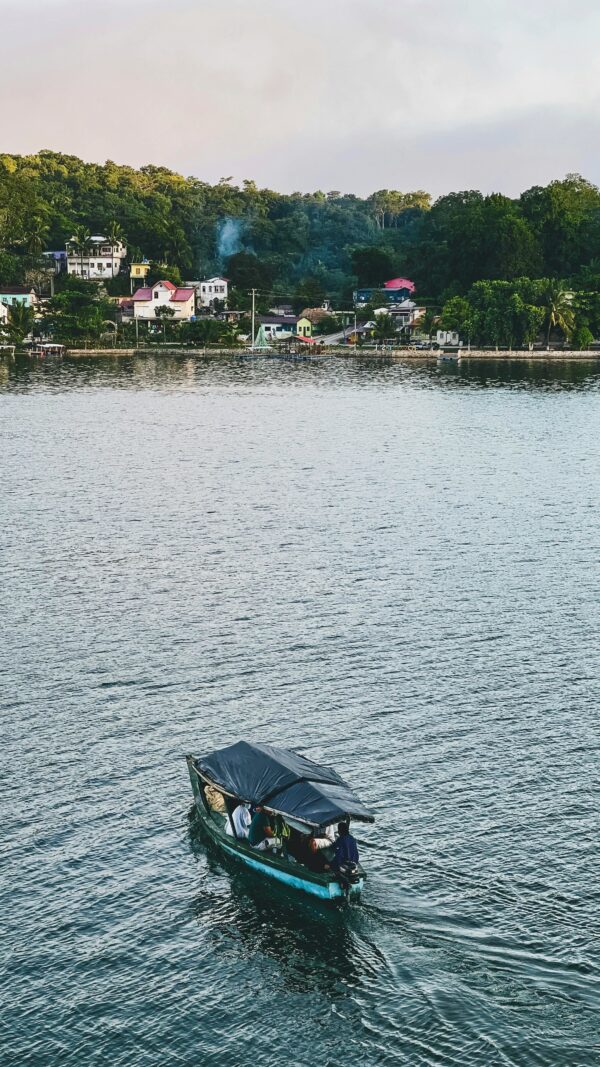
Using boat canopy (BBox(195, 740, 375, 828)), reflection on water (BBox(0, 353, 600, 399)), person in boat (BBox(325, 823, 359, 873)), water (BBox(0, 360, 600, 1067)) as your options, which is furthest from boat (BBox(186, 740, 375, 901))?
reflection on water (BBox(0, 353, 600, 399))

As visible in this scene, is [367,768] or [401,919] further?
[367,768]

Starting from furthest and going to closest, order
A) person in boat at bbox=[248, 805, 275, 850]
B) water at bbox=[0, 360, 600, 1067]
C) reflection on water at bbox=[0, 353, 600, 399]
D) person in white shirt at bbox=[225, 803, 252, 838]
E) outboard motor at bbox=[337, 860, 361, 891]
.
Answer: reflection on water at bbox=[0, 353, 600, 399] → person in white shirt at bbox=[225, 803, 252, 838] → person in boat at bbox=[248, 805, 275, 850] → outboard motor at bbox=[337, 860, 361, 891] → water at bbox=[0, 360, 600, 1067]

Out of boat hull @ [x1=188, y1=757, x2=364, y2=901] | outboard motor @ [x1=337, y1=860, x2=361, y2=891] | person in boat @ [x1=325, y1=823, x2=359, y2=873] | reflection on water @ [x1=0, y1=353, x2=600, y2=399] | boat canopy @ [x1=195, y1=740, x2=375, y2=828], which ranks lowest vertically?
boat hull @ [x1=188, y1=757, x2=364, y2=901]

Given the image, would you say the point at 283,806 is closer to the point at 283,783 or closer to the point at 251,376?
the point at 283,783

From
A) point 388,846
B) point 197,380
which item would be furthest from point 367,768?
point 197,380

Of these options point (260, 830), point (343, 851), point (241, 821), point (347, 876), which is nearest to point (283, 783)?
point (260, 830)

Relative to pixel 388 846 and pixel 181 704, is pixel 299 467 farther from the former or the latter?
pixel 388 846

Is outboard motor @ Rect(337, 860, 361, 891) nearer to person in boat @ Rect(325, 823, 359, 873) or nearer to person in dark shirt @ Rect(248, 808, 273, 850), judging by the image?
person in boat @ Rect(325, 823, 359, 873)

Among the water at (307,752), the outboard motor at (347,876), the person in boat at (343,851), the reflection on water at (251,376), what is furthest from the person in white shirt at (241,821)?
the reflection on water at (251,376)
